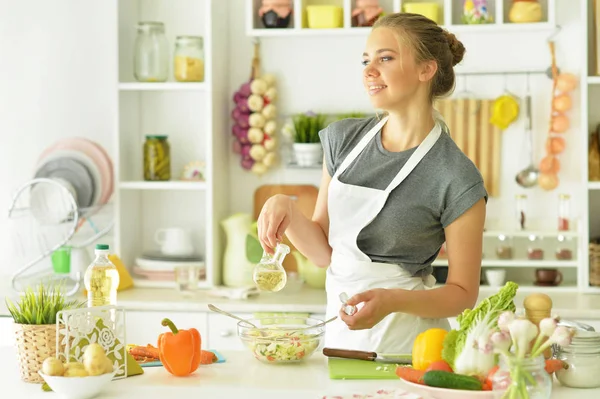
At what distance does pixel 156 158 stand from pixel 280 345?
6.51 feet

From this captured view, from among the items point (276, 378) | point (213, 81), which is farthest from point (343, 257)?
point (213, 81)

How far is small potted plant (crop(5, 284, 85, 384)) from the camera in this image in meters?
1.99

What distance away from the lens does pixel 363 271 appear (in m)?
2.47

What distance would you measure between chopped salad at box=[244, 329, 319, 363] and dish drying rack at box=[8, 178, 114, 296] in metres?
1.95

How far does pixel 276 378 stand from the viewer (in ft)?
6.60

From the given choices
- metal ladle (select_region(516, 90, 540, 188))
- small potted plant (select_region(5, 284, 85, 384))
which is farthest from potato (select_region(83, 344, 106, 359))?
metal ladle (select_region(516, 90, 540, 188))

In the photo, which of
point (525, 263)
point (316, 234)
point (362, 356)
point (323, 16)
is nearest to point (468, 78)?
point (323, 16)

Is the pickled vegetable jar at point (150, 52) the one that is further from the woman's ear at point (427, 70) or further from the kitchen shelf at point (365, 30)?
the woman's ear at point (427, 70)

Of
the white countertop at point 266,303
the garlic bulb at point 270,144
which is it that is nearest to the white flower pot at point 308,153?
the garlic bulb at point 270,144

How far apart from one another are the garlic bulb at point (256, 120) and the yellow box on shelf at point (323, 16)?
44cm

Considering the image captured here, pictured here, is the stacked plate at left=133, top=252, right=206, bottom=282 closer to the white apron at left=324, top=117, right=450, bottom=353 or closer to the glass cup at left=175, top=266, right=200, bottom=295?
the glass cup at left=175, top=266, right=200, bottom=295

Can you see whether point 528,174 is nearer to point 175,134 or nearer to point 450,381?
point 175,134

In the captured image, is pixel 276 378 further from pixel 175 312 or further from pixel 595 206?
pixel 595 206

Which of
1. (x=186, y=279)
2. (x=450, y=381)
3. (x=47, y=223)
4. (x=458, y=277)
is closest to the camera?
(x=450, y=381)
